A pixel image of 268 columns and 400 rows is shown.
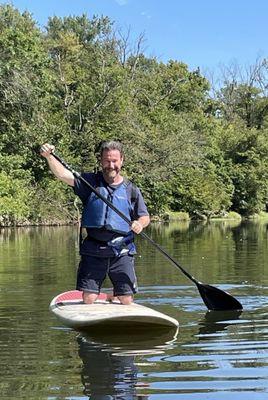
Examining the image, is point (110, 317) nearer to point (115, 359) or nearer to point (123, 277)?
point (123, 277)

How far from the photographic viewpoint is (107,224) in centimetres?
571

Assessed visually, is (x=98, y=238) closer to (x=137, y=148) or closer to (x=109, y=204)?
(x=109, y=204)

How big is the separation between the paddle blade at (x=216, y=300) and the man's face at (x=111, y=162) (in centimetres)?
172

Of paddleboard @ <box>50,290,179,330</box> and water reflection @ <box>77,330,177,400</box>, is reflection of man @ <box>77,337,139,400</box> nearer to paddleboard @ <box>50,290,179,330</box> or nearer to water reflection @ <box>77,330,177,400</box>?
water reflection @ <box>77,330,177,400</box>

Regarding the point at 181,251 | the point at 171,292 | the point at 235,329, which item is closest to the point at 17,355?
the point at 235,329

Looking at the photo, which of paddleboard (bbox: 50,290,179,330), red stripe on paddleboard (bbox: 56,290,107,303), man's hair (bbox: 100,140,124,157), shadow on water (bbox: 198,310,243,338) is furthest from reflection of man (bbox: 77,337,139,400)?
man's hair (bbox: 100,140,124,157)

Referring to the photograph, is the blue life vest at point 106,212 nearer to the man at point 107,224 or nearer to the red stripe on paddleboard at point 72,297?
the man at point 107,224

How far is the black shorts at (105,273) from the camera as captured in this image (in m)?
5.79

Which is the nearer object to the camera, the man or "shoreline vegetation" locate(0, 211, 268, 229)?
the man

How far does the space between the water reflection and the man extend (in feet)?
1.80

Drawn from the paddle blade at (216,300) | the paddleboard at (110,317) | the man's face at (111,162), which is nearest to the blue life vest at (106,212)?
the man's face at (111,162)

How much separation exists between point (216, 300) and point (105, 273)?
1513 mm

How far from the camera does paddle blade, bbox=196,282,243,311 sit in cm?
670

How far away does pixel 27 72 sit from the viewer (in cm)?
2859
